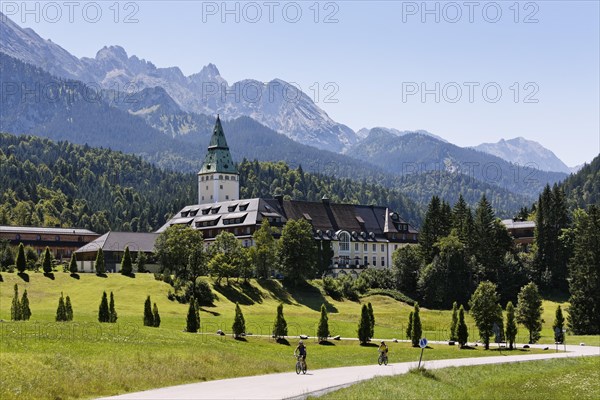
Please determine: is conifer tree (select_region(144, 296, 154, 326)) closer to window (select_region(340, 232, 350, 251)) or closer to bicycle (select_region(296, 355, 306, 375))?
bicycle (select_region(296, 355, 306, 375))

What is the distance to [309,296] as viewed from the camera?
442 feet

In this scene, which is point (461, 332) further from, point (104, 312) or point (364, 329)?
point (104, 312)

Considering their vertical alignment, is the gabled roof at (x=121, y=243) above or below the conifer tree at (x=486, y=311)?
above

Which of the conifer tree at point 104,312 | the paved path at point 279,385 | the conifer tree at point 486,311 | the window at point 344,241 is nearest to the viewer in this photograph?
the paved path at point 279,385

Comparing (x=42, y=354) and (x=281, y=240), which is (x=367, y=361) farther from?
(x=281, y=240)

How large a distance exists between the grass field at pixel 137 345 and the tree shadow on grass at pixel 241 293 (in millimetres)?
1719

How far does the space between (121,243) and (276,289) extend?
105 feet

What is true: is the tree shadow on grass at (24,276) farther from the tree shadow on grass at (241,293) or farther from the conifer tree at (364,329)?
the conifer tree at (364,329)

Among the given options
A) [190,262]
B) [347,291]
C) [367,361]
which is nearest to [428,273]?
[347,291]

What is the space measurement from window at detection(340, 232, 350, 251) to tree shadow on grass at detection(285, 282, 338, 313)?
33.0m

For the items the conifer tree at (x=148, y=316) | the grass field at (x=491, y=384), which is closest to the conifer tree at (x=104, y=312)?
the conifer tree at (x=148, y=316)

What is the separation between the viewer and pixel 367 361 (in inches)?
2473

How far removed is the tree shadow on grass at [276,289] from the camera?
427 feet

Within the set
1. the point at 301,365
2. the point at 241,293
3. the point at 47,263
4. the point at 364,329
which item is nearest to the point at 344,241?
the point at 241,293
